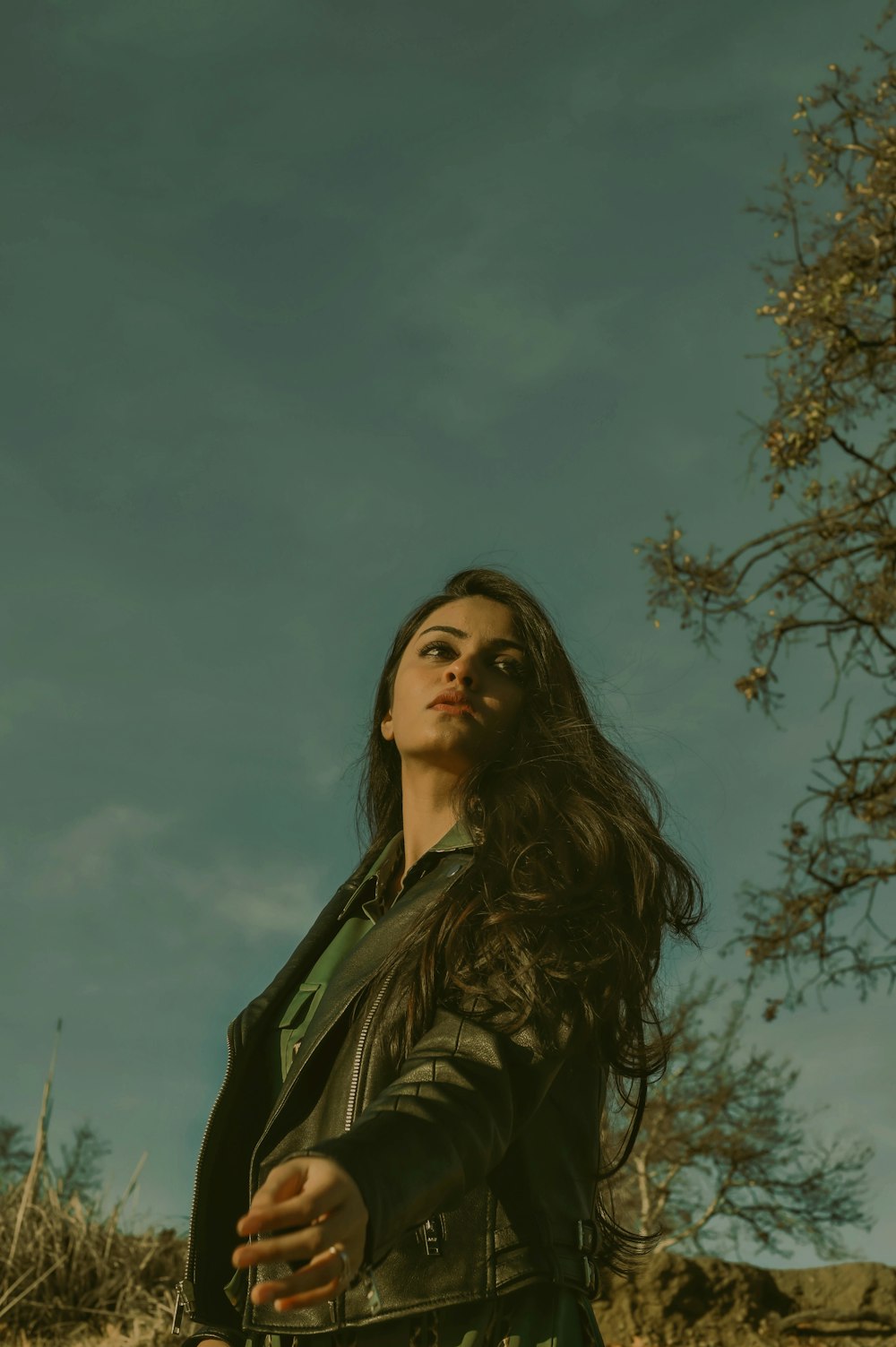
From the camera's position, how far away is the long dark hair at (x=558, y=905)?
7.70 ft

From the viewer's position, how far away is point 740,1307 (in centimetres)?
593

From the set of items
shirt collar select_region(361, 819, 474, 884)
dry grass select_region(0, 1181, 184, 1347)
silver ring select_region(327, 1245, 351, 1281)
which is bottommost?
silver ring select_region(327, 1245, 351, 1281)

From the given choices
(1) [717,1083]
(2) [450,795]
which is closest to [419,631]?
(2) [450,795]

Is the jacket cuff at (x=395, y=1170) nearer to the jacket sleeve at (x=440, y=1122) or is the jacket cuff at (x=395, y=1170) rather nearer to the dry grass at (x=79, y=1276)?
the jacket sleeve at (x=440, y=1122)

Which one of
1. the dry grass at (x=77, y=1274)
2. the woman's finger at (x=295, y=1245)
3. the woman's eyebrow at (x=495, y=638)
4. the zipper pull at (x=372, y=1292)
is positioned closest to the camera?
the woman's finger at (x=295, y=1245)

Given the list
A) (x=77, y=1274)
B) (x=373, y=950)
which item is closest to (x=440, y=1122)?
(x=373, y=950)

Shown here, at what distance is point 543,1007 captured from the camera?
2287 millimetres

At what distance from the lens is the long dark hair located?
92.4 inches

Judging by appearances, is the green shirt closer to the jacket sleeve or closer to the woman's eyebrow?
the jacket sleeve

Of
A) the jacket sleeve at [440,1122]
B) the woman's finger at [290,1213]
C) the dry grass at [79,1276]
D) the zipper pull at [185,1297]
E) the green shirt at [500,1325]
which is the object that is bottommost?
the green shirt at [500,1325]

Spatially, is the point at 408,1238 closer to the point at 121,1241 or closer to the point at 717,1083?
the point at 121,1241

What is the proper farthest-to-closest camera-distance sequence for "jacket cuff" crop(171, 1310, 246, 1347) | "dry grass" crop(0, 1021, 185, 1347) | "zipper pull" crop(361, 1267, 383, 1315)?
"dry grass" crop(0, 1021, 185, 1347), "jacket cuff" crop(171, 1310, 246, 1347), "zipper pull" crop(361, 1267, 383, 1315)

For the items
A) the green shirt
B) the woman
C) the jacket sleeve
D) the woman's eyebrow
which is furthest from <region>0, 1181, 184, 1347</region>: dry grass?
the jacket sleeve

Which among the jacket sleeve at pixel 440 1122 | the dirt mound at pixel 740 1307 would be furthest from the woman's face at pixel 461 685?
the dirt mound at pixel 740 1307
